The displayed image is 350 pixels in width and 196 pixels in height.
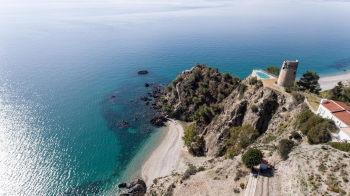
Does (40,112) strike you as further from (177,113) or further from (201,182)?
(201,182)

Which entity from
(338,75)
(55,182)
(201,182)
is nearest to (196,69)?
(201,182)

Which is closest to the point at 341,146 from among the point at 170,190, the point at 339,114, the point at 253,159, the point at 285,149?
the point at 285,149

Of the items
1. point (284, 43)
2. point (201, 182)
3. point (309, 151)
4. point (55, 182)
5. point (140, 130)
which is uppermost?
point (284, 43)

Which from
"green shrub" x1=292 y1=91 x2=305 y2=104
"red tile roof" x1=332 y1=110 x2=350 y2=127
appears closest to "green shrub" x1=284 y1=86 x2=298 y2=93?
"green shrub" x1=292 y1=91 x2=305 y2=104

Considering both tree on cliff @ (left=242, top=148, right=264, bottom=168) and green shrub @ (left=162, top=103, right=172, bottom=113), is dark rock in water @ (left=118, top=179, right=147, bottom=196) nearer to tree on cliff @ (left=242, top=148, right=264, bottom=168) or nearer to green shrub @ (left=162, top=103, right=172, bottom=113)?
tree on cliff @ (left=242, top=148, right=264, bottom=168)

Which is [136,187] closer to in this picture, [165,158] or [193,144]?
[165,158]

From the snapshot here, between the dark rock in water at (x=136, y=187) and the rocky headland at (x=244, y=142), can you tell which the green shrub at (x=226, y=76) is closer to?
the rocky headland at (x=244, y=142)
